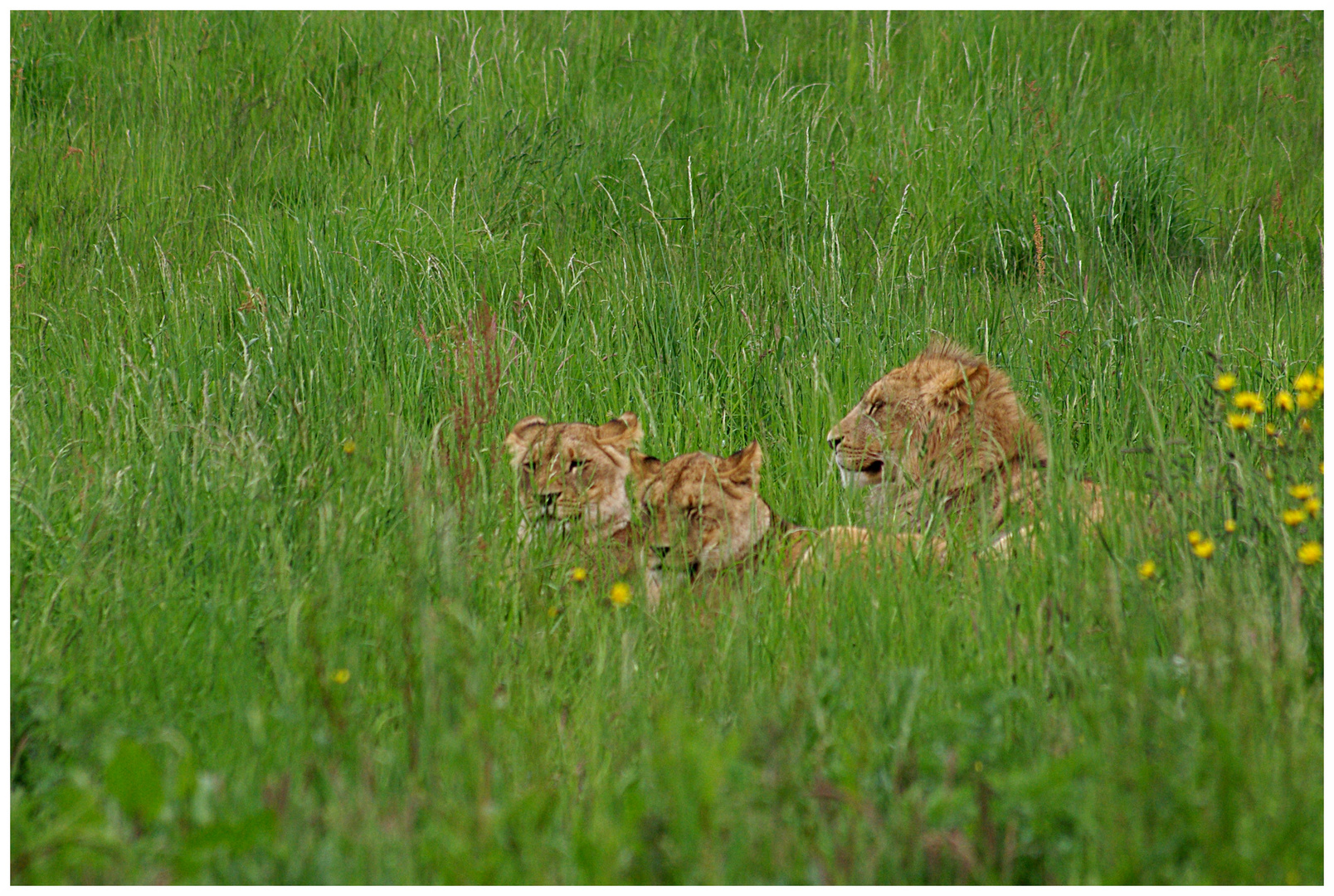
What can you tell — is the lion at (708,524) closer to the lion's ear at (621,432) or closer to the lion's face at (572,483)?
the lion's face at (572,483)

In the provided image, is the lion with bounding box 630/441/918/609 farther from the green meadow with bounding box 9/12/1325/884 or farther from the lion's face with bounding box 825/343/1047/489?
the lion's face with bounding box 825/343/1047/489

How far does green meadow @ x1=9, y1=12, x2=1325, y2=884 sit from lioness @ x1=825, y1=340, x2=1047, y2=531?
21 centimetres

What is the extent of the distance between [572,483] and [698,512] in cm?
48

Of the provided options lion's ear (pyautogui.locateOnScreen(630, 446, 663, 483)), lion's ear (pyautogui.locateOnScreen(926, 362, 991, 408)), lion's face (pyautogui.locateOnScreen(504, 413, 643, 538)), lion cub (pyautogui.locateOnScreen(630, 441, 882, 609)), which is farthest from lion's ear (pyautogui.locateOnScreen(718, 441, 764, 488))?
lion's ear (pyautogui.locateOnScreen(926, 362, 991, 408))

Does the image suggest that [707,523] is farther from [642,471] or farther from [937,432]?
[937,432]

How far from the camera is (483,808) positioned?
2062 millimetres

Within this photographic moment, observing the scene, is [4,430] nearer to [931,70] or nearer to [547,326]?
[547,326]

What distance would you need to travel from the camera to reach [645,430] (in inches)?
205

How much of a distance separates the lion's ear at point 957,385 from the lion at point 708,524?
1.03 m

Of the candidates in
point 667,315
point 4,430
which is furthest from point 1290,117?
point 4,430

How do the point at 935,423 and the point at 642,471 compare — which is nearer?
the point at 642,471

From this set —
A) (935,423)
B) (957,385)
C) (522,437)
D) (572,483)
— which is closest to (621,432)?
(522,437)

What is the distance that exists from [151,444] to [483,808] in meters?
2.55

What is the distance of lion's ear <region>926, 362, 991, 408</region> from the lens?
4.77 metres
